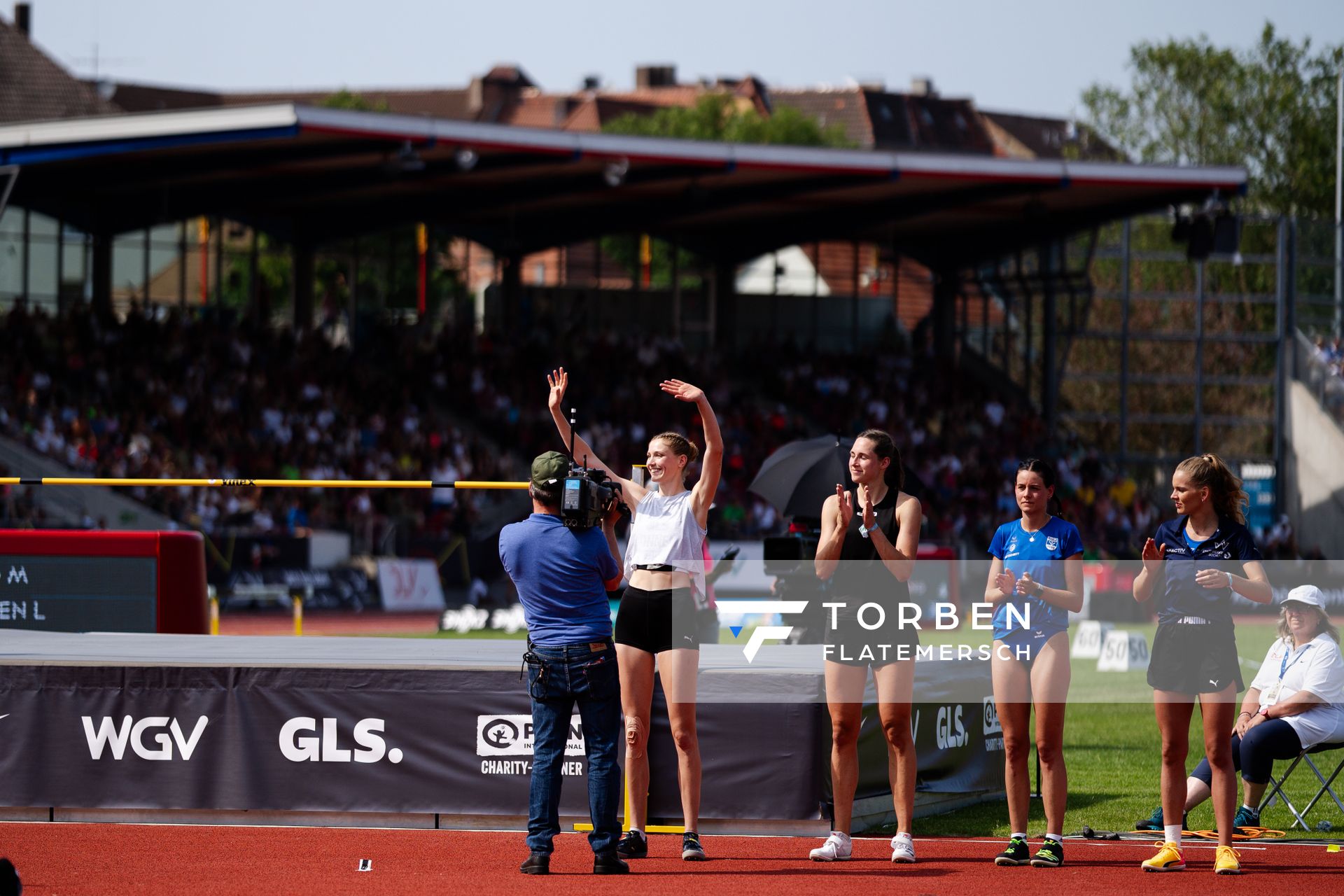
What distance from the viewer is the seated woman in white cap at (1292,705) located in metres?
9.45

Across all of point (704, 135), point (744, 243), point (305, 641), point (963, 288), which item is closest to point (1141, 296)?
point (963, 288)

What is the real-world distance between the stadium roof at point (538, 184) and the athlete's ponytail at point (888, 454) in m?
21.5

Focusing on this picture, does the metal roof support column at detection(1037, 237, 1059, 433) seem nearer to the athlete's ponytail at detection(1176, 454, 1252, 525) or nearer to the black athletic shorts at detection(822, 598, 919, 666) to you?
the athlete's ponytail at detection(1176, 454, 1252, 525)

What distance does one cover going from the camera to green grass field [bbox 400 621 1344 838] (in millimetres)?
10156

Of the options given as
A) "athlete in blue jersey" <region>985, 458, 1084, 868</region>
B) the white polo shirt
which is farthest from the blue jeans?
the white polo shirt

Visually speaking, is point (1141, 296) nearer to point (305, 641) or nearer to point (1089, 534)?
point (1089, 534)

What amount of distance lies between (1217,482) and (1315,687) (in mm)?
2043

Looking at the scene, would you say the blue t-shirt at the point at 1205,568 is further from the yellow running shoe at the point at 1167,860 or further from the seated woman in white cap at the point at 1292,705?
the seated woman in white cap at the point at 1292,705

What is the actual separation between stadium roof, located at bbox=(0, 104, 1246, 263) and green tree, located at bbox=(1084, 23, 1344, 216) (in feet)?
48.6

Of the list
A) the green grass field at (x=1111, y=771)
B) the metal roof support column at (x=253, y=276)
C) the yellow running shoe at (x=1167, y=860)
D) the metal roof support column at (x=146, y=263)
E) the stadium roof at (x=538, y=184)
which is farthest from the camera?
the metal roof support column at (x=253, y=276)

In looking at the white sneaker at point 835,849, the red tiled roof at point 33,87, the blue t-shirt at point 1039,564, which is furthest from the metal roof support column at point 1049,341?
the white sneaker at point 835,849

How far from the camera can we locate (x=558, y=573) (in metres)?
8.12

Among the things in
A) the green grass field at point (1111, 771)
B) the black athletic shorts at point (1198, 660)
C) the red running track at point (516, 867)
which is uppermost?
the black athletic shorts at point (1198, 660)

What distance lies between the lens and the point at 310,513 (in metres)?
28.6
